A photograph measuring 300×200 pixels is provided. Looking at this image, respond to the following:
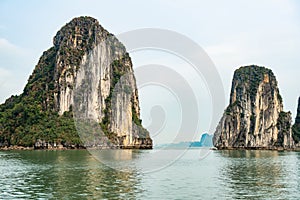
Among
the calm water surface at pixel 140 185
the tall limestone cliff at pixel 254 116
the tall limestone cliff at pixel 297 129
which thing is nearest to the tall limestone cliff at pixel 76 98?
the tall limestone cliff at pixel 254 116

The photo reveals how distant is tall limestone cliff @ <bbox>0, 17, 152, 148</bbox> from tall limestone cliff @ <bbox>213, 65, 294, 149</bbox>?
26.9m

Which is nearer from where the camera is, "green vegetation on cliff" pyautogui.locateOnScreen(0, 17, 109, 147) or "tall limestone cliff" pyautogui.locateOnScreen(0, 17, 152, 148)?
"green vegetation on cliff" pyautogui.locateOnScreen(0, 17, 109, 147)

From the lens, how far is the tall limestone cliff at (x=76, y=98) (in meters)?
110

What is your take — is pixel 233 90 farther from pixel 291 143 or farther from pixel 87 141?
pixel 87 141

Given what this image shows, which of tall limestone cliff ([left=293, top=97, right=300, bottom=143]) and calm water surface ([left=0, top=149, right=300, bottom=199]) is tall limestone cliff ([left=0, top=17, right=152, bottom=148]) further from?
calm water surface ([left=0, top=149, right=300, bottom=199])

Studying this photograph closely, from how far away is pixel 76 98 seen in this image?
11712cm

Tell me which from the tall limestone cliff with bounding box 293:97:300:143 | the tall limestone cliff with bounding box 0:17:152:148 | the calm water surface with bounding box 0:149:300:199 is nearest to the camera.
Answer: the calm water surface with bounding box 0:149:300:199

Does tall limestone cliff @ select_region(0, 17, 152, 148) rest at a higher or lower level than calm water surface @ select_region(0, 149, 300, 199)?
higher

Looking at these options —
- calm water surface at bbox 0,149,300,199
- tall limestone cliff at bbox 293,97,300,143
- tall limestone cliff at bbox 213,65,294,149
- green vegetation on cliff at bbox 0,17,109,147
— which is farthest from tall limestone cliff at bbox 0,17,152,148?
calm water surface at bbox 0,149,300,199

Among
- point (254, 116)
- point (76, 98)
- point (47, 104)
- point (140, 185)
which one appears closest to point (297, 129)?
point (254, 116)

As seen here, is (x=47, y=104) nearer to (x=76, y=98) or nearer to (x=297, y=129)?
(x=76, y=98)

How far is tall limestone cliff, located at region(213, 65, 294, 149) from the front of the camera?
137m

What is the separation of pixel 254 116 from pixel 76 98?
56276mm

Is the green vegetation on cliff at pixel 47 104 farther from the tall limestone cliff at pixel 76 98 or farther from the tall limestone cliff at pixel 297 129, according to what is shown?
the tall limestone cliff at pixel 297 129
